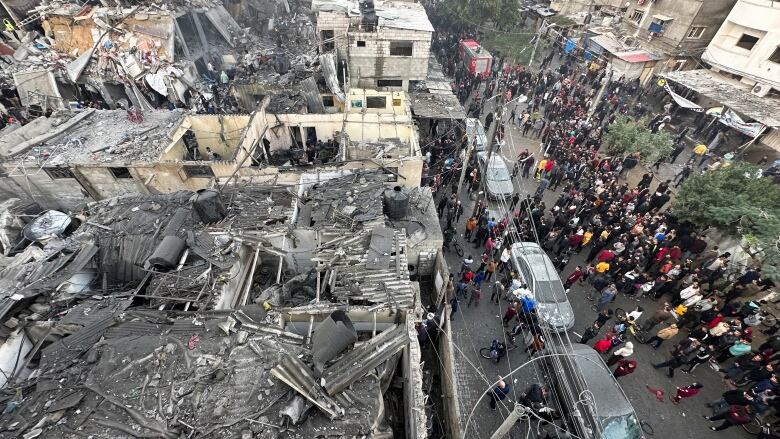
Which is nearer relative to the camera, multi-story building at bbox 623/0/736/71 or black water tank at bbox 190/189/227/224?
black water tank at bbox 190/189/227/224

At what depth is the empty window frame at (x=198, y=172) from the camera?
55.0 feet

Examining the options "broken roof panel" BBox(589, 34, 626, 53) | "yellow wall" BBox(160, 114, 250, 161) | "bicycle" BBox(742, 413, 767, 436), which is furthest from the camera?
"broken roof panel" BBox(589, 34, 626, 53)

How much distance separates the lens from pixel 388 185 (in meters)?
14.7

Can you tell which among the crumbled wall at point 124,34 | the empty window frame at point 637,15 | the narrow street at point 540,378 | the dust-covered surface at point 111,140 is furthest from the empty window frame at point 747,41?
the crumbled wall at point 124,34

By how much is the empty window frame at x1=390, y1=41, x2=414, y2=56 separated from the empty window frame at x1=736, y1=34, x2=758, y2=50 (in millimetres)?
26217

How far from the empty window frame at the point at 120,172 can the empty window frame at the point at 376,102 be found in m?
14.2

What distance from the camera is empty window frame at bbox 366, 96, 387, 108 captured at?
23087mm

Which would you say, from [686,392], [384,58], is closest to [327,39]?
[384,58]

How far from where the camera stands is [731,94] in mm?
26000

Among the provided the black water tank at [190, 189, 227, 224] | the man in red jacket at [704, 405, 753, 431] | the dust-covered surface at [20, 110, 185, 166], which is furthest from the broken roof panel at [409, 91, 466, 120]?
the man in red jacket at [704, 405, 753, 431]

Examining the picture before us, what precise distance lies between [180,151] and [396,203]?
504 inches

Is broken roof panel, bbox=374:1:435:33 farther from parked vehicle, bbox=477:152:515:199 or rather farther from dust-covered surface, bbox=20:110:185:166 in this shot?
dust-covered surface, bbox=20:110:185:166

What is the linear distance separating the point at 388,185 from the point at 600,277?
10756 millimetres

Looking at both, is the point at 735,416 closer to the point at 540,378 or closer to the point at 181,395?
the point at 540,378
